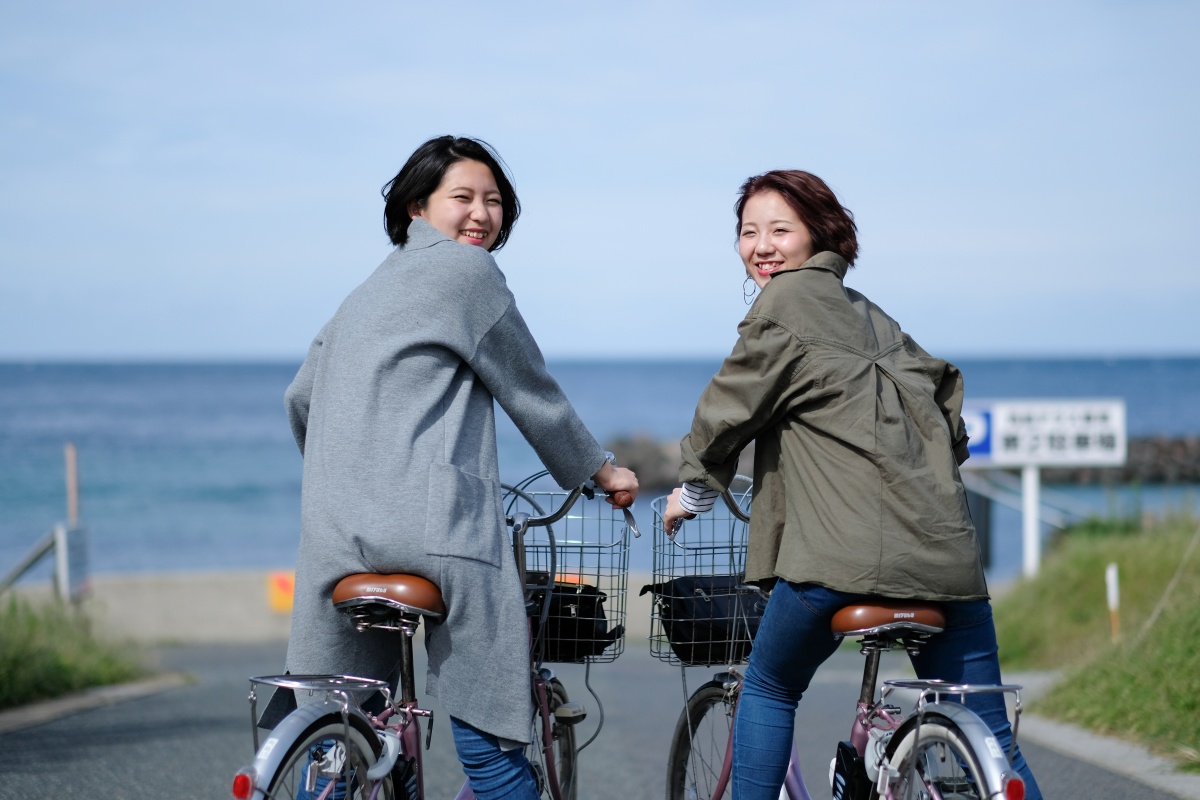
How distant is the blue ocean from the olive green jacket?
174 cm

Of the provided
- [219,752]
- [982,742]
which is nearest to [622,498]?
[982,742]

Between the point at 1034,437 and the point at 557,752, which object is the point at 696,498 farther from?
the point at 1034,437

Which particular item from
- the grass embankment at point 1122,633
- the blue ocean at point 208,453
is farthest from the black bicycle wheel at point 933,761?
the grass embankment at point 1122,633

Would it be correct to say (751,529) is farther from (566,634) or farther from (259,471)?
(259,471)

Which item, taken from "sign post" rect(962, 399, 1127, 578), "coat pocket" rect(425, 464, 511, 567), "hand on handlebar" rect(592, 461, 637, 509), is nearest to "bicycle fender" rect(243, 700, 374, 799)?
"coat pocket" rect(425, 464, 511, 567)

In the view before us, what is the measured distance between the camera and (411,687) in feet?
10.6

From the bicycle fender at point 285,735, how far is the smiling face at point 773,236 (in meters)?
1.48

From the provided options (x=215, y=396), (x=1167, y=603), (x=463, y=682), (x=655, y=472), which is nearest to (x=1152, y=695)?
(x=1167, y=603)

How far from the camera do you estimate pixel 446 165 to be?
350 cm

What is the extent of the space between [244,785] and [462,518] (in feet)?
2.38

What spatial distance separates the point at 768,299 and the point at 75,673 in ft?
22.7

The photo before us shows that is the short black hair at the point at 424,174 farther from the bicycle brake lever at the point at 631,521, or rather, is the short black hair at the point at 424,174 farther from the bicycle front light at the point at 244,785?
the bicycle front light at the point at 244,785

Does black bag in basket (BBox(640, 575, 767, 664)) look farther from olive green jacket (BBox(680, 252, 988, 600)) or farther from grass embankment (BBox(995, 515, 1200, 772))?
grass embankment (BBox(995, 515, 1200, 772))

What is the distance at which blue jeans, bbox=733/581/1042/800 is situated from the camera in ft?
10.5
